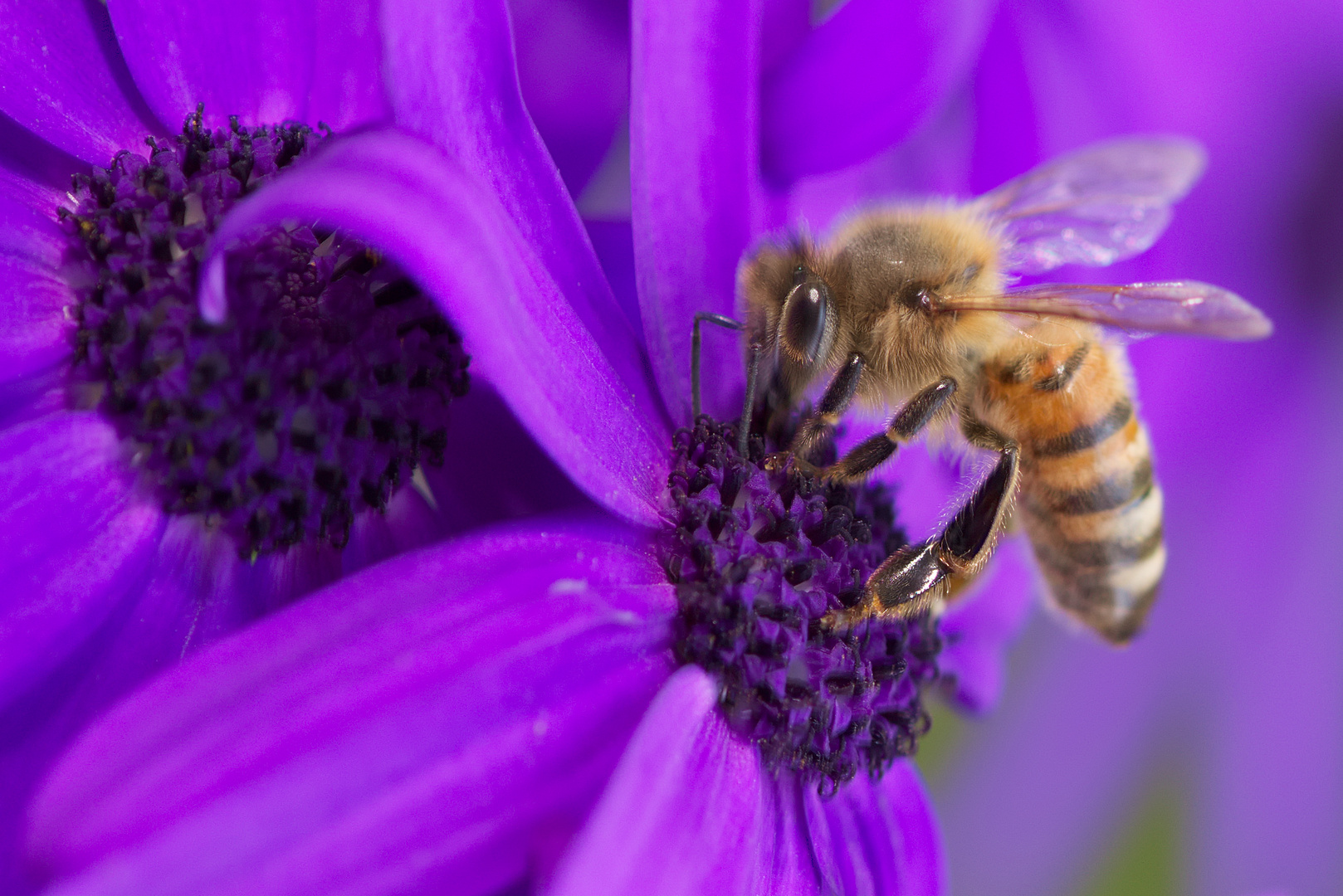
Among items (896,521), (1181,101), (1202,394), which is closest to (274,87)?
(896,521)

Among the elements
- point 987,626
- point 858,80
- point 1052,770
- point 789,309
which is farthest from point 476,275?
point 1052,770

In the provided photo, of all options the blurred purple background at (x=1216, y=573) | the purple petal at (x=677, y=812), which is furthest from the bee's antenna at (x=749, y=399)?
the blurred purple background at (x=1216, y=573)

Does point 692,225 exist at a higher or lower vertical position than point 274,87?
lower

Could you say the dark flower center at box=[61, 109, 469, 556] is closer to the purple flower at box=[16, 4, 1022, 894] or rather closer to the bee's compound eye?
the purple flower at box=[16, 4, 1022, 894]

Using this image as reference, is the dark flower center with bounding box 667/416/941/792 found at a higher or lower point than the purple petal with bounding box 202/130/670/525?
lower

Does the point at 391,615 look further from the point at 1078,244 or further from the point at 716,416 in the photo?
the point at 1078,244

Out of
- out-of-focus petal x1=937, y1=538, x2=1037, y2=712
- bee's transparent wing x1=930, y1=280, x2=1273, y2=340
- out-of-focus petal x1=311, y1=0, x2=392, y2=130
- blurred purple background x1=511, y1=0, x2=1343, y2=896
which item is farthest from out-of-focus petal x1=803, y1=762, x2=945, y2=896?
blurred purple background x1=511, y1=0, x2=1343, y2=896
